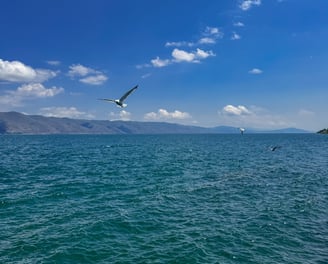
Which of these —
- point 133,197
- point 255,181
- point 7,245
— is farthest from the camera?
point 255,181

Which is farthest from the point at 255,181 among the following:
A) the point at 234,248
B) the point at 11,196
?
the point at 11,196

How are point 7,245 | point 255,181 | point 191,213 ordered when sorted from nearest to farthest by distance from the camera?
1. point 7,245
2. point 191,213
3. point 255,181

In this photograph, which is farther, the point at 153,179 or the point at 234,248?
the point at 153,179

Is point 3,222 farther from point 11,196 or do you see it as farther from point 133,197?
point 133,197

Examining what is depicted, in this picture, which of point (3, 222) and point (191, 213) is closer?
point (3, 222)

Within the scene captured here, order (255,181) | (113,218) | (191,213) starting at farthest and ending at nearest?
(255,181) → (191,213) → (113,218)

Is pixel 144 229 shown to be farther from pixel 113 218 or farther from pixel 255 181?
pixel 255 181

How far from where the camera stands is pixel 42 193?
112 ft

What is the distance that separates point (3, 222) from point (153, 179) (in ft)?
74.9

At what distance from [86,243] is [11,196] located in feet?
56.0

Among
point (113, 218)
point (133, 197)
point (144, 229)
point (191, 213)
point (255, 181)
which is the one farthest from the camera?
point (255, 181)

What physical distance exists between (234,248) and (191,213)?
7.54 m

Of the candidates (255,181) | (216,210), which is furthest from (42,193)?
(255,181)

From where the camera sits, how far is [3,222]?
79.0 ft
